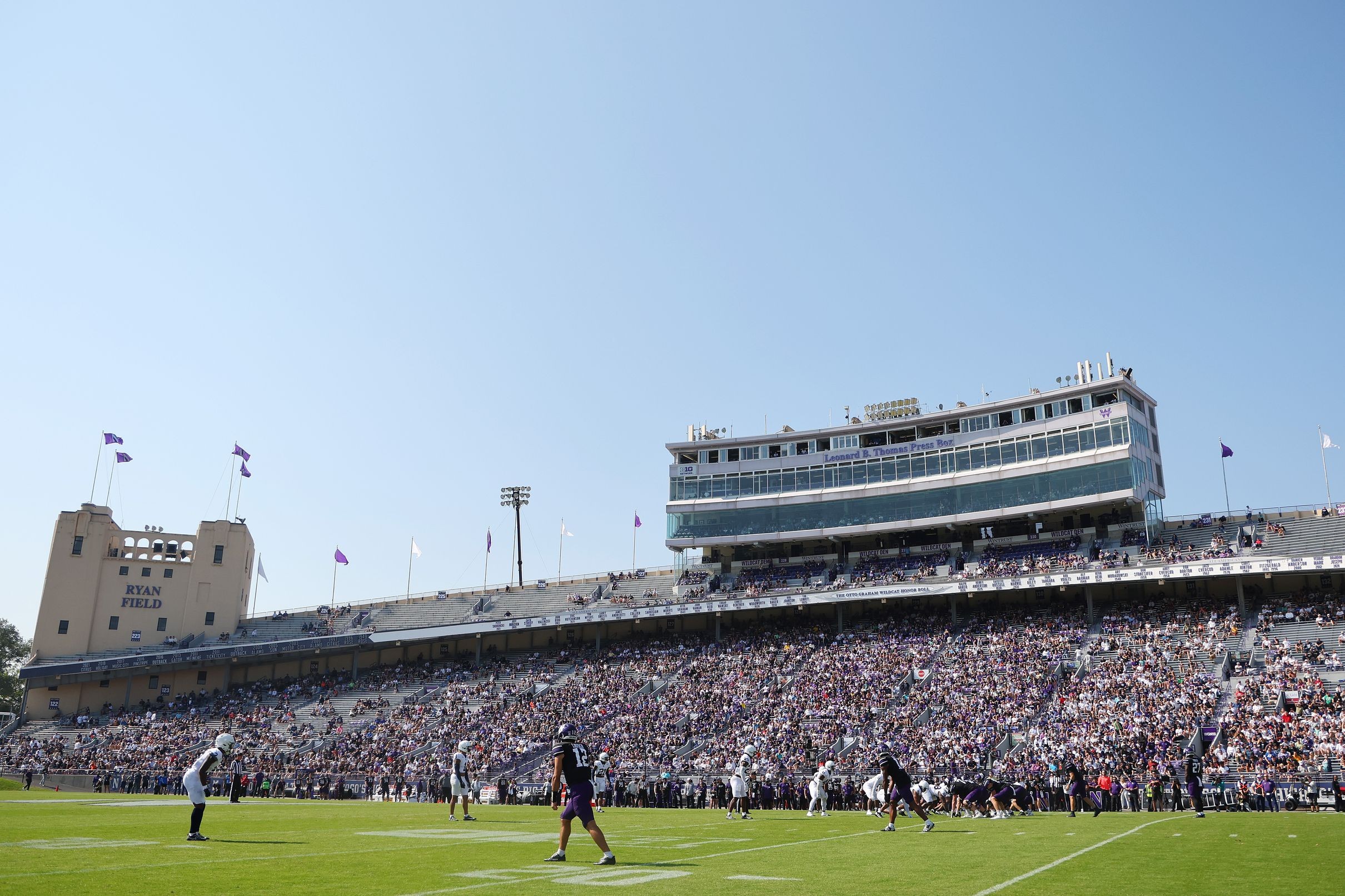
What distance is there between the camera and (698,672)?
54562 mm

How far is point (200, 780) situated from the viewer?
17.2 metres

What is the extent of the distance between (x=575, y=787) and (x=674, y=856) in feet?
7.75

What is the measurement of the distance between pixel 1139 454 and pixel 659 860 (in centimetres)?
5071

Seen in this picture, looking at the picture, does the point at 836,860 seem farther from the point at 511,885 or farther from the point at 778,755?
the point at 778,755

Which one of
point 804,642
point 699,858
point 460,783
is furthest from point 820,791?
point 804,642

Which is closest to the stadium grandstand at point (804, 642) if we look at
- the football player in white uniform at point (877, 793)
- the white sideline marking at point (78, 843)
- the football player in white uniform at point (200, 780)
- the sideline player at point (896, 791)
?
the football player in white uniform at point (877, 793)

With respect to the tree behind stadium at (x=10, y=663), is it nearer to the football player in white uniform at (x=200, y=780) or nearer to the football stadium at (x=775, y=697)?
the football stadium at (x=775, y=697)

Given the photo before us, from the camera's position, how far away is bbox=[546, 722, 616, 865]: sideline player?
1264cm

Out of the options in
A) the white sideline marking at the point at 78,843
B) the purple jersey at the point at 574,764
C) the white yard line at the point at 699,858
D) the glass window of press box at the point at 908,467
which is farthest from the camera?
the glass window of press box at the point at 908,467

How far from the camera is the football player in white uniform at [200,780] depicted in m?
16.4

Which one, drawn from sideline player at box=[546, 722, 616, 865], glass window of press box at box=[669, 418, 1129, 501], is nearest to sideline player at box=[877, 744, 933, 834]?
sideline player at box=[546, 722, 616, 865]

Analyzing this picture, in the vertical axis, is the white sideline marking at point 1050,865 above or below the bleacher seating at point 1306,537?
below

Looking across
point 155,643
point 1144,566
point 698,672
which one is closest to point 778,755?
point 698,672

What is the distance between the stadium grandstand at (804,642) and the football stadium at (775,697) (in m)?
0.23
